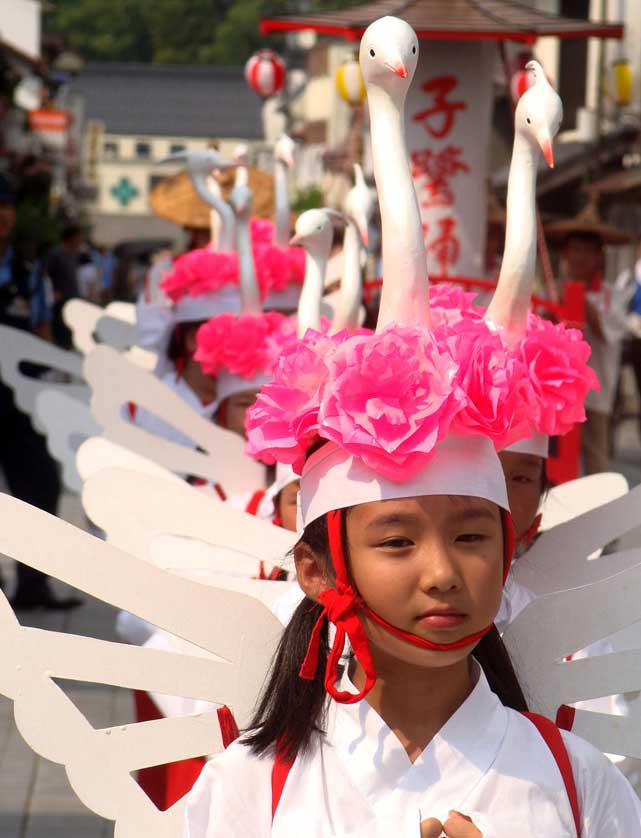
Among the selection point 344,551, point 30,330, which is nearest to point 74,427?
point 344,551

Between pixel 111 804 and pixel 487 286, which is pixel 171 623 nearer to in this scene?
pixel 111 804

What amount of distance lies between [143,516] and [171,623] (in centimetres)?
76

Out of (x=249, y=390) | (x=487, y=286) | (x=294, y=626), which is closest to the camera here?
(x=294, y=626)

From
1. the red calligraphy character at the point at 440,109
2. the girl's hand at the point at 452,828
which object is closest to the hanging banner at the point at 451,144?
the red calligraphy character at the point at 440,109

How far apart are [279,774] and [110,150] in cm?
8542

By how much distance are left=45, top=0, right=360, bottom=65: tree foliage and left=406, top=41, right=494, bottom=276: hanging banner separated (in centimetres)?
8612

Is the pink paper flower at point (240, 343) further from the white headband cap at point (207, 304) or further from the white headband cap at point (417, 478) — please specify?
the white headband cap at point (417, 478)

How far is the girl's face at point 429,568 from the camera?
7.54 feet

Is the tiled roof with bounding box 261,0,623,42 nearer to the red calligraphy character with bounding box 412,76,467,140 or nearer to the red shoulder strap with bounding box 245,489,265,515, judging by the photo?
the red calligraphy character with bounding box 412,76,467,140

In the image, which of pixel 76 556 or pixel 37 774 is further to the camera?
pixel 37 774

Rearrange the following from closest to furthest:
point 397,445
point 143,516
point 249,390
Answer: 1. point 397,445
2. point 143,516
3. point 249,390

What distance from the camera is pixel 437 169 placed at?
25.5ft

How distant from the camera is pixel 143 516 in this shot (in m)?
3.47

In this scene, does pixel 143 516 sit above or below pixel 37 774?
above
